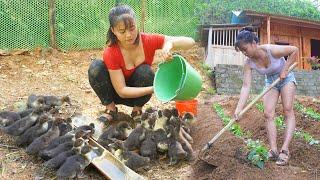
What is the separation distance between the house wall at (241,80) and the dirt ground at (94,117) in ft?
1.94

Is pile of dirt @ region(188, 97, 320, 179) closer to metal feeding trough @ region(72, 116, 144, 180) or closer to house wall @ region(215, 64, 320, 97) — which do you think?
metal feeding trough @ region(72, 116, 144, 180)

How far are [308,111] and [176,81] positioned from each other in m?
3.21

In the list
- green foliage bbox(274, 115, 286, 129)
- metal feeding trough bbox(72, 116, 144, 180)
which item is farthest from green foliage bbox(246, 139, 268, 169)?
green foliage bbox(274, 115, 286, 129)

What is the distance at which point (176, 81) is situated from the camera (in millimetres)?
5332

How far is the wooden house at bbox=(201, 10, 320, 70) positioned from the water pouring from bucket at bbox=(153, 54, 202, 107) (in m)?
10.1

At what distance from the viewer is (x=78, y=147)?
14.9 feet

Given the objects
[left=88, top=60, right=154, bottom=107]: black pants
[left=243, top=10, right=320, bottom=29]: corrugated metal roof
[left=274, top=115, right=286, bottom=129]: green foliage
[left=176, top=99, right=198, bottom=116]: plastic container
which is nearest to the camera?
[left=88, top=60, right=154, bottom=107]: black pants

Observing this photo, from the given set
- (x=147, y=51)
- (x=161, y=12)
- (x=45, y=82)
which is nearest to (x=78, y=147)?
(x=147, y=51)

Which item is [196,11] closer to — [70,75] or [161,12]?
[161,12]

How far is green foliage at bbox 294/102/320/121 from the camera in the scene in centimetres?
702

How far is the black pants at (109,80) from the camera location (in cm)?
567

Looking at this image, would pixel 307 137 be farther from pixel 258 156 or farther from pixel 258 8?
pixel 258 8

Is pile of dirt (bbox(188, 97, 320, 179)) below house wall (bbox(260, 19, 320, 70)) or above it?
below

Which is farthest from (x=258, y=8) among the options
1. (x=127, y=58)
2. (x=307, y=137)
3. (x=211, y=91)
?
(x=127, y=58)
